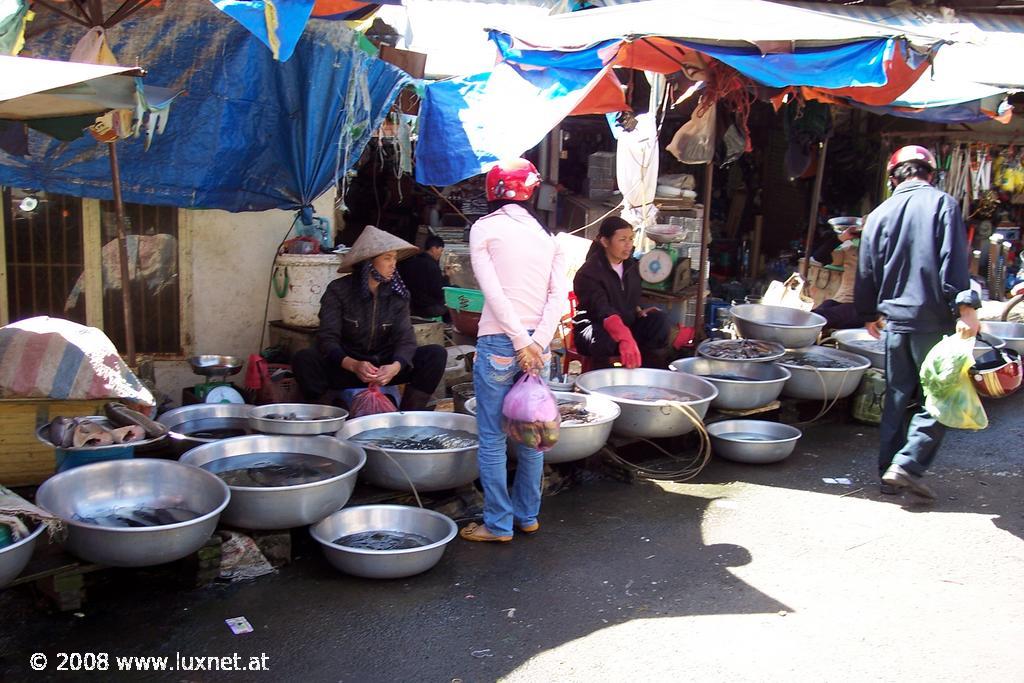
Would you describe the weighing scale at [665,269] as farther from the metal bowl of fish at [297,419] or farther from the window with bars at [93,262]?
the window with bars at [93,262]

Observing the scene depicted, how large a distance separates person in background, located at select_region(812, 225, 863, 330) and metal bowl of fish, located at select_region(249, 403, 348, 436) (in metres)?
4.96

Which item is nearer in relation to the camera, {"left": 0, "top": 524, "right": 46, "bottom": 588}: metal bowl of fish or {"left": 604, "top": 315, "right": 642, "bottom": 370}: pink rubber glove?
{"left": 0, "top": 524, "right": 46, "bottom": 588}: metal bowl of fish

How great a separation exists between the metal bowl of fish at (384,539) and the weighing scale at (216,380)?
1.70 meters

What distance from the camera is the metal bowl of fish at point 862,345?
7238mm

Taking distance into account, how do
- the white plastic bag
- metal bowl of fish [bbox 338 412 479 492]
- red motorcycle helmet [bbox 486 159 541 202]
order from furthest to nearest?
the white plastic bag → metal bowl of fish [bbox 338 412 479 492] → red motorcycle helmet [bbox 486 159 541 202]

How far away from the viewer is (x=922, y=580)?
420cm

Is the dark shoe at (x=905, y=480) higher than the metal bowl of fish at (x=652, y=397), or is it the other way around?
the metal bowl of fish at (x=652, y=397)

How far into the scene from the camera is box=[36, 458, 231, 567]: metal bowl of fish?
10.7 ft

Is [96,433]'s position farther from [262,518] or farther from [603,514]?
[603,514]

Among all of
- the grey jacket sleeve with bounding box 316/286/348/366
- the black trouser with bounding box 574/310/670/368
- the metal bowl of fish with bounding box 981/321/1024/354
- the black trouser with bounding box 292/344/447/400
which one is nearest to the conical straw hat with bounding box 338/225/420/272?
the grey jacket sleeve with bounding box 316/286/348/366

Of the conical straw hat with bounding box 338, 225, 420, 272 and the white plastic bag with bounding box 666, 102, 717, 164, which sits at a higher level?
the white plastic bag with bounding box 666, 102, 717, 164

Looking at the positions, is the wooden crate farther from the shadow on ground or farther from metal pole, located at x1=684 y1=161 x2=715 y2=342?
metal pole, located at x1=684 y1=161 x2=715 y2=342

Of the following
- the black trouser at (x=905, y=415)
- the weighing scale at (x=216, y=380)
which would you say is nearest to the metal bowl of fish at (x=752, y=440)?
the black trouser at (x=905, y=415)

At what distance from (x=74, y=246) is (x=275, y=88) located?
1857 mm
